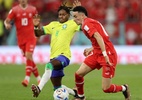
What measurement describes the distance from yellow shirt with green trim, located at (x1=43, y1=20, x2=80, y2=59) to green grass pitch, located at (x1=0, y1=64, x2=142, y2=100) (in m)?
1.23

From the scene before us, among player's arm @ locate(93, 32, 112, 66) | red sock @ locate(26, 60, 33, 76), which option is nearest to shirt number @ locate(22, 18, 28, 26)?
red sock @ locate(26, 60, 33, 76)

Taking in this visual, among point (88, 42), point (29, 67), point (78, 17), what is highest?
point (78, 17)

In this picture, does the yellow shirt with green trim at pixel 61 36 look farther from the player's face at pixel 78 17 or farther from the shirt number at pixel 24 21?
the shirt number at pixel 24 21

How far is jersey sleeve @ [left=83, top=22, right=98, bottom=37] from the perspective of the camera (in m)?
11.4

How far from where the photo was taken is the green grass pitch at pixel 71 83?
13500 millimetres

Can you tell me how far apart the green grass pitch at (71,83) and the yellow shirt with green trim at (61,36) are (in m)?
1.23

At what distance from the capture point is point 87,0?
27.7m

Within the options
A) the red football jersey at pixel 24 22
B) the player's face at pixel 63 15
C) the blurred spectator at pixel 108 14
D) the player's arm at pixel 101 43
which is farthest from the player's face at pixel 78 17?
the blurred spectator at pixel 108 14

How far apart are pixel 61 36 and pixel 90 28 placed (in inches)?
47.8

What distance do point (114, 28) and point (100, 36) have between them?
570 inches

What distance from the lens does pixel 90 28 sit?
11.5m

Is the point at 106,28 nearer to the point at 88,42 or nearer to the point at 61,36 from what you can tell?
the point at 88,42

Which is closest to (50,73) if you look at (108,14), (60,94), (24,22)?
(60,94)

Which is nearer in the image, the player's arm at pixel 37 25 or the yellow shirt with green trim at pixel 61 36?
the yellow shirt with green trim at pixel 61 36
